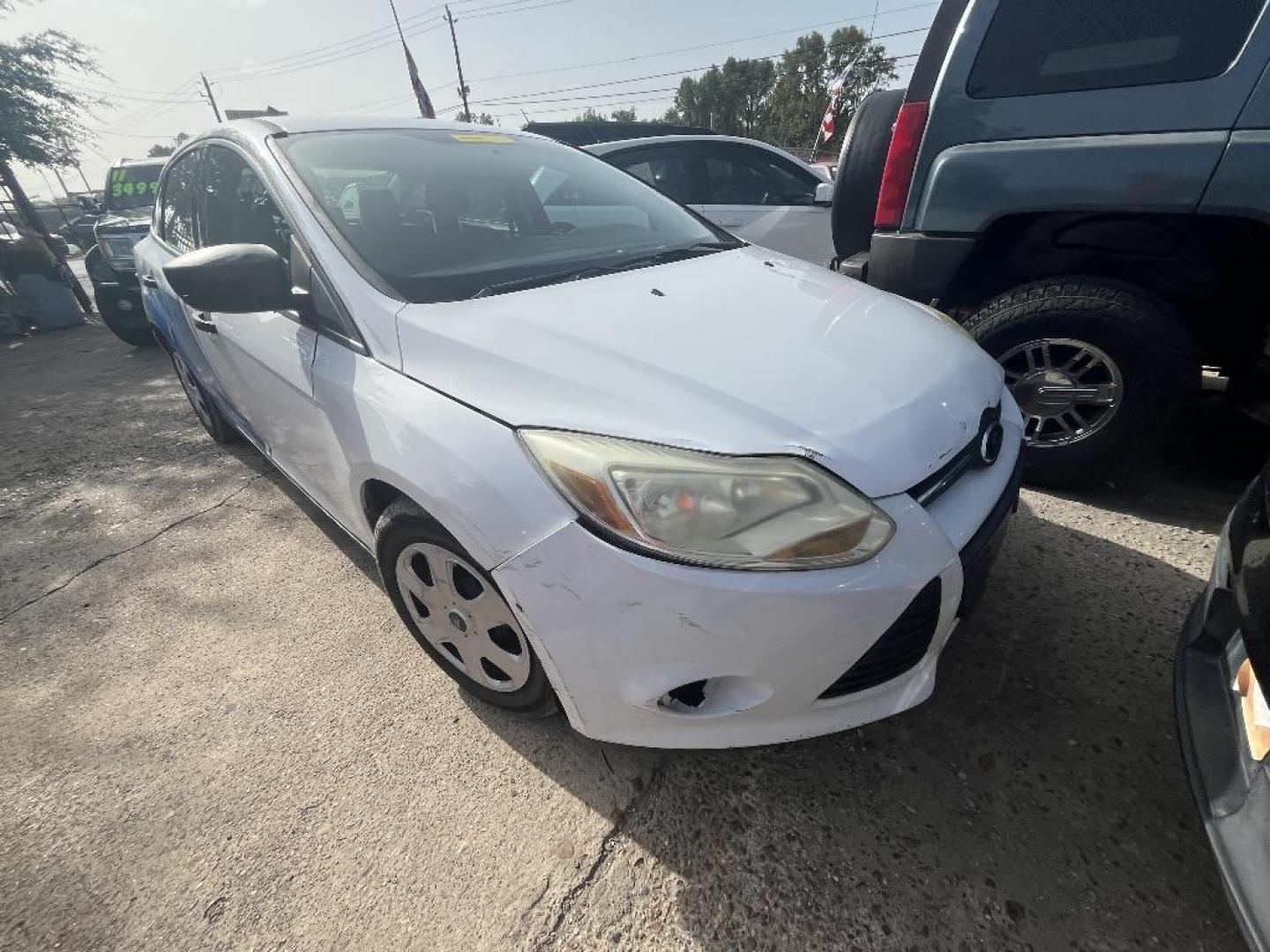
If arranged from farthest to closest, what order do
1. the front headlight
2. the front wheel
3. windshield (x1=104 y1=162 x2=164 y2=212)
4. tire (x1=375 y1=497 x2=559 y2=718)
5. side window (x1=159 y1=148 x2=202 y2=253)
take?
1. windshield (x1=104 y1=162 x2=164 y2=212)
2. the front wheel
3. side window (x1=159 y1=148 x2=202 y2=253)
4. tire (x1=375 y1=497 x2=559 y2=718)
5. the front headlight

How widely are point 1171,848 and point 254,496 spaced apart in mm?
3580

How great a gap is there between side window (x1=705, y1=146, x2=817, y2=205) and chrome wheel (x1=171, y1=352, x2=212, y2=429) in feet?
12.3

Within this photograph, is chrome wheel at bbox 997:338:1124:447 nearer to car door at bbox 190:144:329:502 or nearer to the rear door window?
car door at bbox 190:144:329:502

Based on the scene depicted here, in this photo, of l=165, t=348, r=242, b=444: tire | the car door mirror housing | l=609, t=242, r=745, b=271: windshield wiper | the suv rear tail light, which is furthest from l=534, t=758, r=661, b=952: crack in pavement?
l=165, t=348, r=242, b=444: tire

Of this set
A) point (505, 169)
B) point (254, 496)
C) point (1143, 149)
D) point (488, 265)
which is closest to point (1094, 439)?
point (1143, 149)

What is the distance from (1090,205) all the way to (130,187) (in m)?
11.6

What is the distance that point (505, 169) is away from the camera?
87.4 inches

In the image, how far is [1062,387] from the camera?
2344mm

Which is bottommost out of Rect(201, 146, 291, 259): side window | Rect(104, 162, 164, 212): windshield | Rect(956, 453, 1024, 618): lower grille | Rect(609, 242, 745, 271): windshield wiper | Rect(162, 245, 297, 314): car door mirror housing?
Rect(956, 453, 1024, 618): lower grille

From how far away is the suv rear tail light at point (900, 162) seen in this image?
2.32m

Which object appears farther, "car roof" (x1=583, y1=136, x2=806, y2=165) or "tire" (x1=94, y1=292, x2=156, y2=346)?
"tire" (x1=94, y1=292, x2=156, y2=346)

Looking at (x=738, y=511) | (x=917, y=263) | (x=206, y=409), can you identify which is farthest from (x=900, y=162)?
(x=206, y=409)

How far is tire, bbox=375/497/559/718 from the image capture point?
4.60 feet

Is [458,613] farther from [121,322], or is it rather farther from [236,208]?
[121,322]
